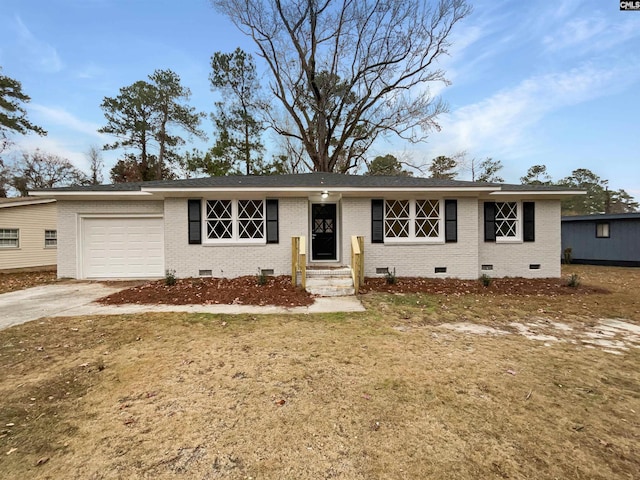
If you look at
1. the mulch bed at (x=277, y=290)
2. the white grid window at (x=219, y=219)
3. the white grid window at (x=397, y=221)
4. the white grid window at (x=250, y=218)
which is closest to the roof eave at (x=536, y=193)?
the mulch bed at (x=277, y=290)

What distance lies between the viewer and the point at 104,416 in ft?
7.63

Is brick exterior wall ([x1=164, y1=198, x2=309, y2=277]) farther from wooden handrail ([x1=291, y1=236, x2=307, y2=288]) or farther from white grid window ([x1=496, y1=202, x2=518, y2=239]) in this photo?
white grid window ([x1=496, y1=202, x2=518, y2=239])

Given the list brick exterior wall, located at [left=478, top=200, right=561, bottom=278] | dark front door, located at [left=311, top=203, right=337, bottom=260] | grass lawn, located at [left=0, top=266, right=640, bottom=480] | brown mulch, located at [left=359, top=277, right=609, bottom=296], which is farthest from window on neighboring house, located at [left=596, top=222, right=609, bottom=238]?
dark front door, located at [left=311, top=203, right=337, bottom=260]

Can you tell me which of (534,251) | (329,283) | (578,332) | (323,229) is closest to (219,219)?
(323,229)

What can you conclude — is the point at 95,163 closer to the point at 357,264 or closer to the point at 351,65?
the point at 351,65

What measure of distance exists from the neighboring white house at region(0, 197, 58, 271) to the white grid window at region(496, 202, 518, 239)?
17.8m

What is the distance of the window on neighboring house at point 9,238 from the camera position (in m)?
11.2

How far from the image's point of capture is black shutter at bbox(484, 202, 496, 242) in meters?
9.14

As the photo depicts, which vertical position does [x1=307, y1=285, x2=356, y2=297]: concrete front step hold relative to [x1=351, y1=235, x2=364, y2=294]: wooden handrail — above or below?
below

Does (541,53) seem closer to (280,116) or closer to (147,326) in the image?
(280,116)

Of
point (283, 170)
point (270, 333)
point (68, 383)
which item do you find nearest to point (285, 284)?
point (270, 333)

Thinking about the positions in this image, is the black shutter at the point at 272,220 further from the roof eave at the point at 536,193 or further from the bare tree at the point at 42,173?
the bare tree at the point at 42,173

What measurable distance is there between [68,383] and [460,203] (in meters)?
9.31

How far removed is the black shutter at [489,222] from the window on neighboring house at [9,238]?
17.9m
